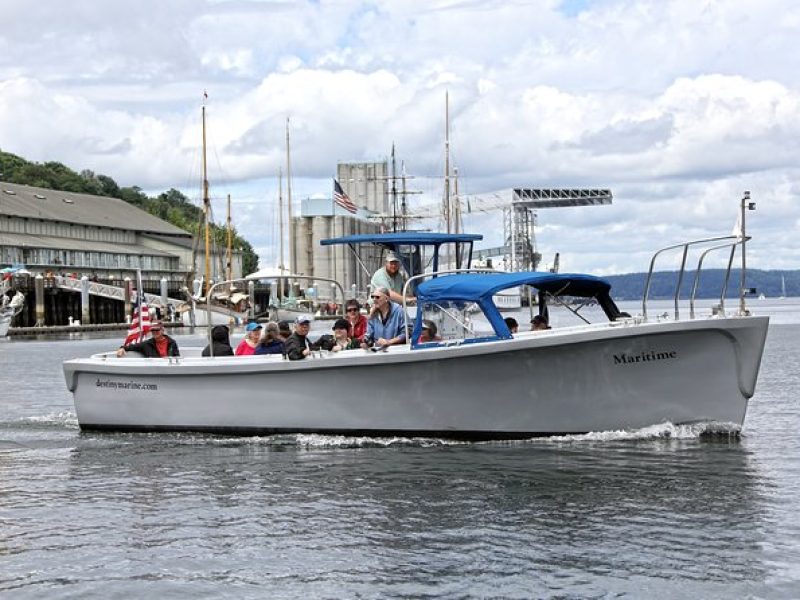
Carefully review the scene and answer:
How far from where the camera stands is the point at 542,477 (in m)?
17.5

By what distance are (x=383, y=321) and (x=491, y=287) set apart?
2.22 metres

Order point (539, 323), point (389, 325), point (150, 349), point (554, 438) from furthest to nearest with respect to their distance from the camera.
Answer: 1. point (150, 349)
2. point (539, 323)
3. point (389, 325)
4. point (554, 438)

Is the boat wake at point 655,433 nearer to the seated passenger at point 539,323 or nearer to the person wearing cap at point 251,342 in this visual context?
the seated passenger at point 539,323

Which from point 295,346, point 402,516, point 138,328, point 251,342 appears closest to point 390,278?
point 295,346

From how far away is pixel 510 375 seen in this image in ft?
65.0

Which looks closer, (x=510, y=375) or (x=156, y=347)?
(x=510, y=375)

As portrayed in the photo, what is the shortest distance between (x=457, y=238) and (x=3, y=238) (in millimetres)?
108658

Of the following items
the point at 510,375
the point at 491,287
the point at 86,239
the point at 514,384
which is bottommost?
the point at 514,384

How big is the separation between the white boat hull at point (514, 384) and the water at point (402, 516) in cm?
31

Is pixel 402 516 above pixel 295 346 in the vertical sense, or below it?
below

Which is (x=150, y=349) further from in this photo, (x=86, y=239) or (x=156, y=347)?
(x=86, y=239)

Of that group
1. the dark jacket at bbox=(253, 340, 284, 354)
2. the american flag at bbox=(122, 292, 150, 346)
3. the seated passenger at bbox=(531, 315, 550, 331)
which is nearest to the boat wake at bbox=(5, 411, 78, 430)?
the american flag at bbox=(122, 292, 150, 346)

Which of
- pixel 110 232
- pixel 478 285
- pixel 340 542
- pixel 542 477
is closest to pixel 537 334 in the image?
pixel 478 285

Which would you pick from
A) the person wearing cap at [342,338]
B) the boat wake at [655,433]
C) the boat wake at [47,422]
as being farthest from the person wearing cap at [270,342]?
the boat wake at [47,422]
